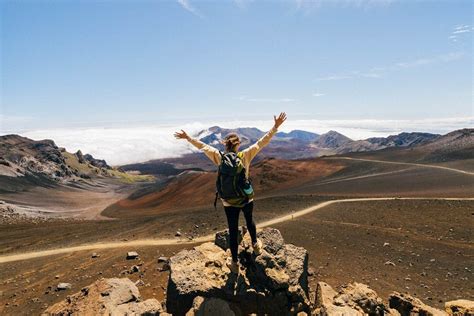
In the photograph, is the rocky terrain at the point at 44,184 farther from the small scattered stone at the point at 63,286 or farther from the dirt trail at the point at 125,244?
the small scattered stone at the point at 63,286

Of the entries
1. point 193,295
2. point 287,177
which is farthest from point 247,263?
point 287,177

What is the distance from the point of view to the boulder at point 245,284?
9.41 metres

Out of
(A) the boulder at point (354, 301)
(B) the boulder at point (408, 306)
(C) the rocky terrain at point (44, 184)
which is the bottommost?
(C) the rocky terrain at point (44, 184)

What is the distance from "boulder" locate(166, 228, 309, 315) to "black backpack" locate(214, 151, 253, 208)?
2410mm

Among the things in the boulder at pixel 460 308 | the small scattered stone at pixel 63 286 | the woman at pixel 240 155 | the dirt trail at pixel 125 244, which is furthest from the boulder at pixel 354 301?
the dirt trail at pixel 125 244

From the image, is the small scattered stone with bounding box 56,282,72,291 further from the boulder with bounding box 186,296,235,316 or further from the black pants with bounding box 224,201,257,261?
the black pants with bounding box 224,201,257,261

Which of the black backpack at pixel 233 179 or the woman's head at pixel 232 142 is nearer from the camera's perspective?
the black backpack at pixel 233 179

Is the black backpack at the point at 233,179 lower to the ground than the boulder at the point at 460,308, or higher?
higher

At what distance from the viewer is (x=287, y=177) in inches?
2699

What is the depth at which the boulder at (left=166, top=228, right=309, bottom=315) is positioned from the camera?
9406 millimetres

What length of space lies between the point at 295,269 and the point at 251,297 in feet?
5.77

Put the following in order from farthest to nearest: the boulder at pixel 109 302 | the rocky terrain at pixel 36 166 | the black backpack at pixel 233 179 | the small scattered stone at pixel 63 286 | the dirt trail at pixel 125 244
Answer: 1. the rocky terrain at pixel 36 166
2. the dirt trail at pixel 125 244
3. the small scattered stone at pixel 63 286
4. the boulder at pixel 109 302
5. the black backpack at pixel 233 179

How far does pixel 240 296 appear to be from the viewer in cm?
941

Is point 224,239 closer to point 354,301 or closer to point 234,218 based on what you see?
point 234,218
